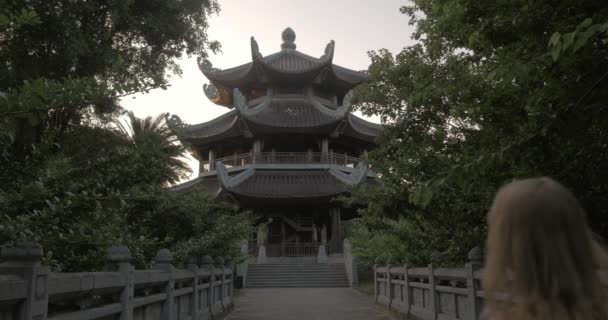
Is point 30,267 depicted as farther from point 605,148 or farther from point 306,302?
point 306,302

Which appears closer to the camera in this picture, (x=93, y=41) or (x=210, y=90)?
(x=93, y=41)

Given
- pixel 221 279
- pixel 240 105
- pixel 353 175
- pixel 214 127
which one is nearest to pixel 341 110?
pixel 353 175

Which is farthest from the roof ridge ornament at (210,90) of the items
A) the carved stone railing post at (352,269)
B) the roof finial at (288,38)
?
the carved stone railing post at (352,269)

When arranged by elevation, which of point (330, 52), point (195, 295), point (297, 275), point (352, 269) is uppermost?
point (330, 52)

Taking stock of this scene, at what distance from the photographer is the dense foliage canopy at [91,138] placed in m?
3.31

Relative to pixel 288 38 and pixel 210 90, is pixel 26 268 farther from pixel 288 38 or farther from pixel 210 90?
pixel 288 38

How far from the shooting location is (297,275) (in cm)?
2334

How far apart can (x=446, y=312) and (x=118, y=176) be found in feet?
20.9

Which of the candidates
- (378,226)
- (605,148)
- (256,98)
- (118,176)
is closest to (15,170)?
(118,176)

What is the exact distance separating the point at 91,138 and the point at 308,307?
706 centimetres

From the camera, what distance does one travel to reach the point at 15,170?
4.21 m

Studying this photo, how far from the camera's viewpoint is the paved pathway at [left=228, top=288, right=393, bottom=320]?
1180cm

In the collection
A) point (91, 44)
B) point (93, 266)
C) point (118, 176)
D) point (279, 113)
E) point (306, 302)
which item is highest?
point (279, 113)

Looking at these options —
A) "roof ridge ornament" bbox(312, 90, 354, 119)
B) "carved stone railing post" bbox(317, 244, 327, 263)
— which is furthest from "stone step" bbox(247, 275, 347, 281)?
"roof ridge ornament" bbox(312, 90, 354, 119)
